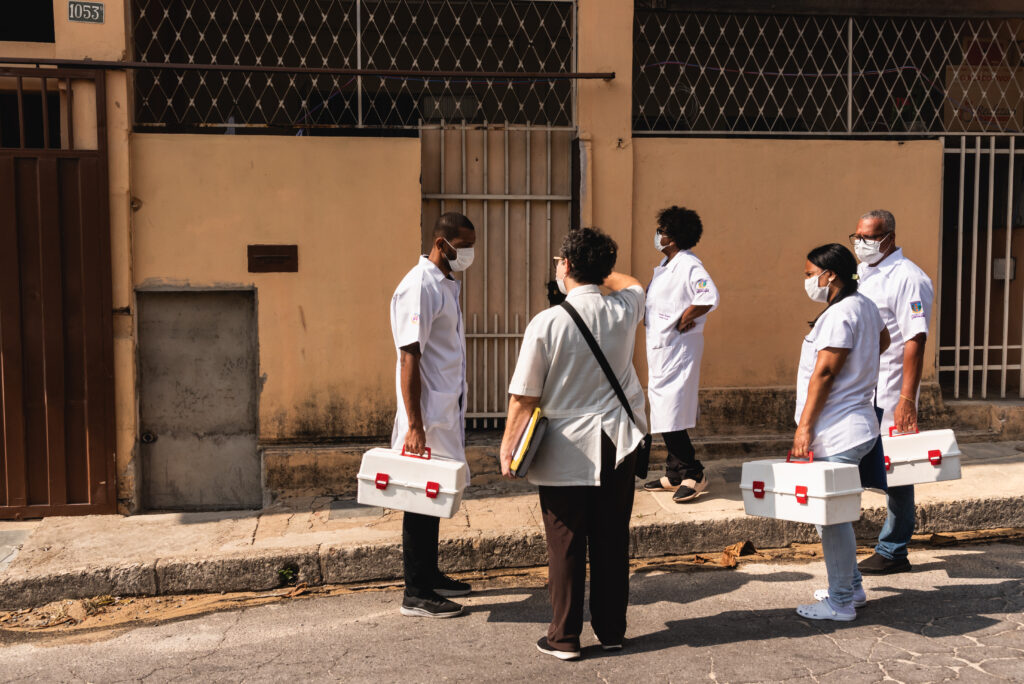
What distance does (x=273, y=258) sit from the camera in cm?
624

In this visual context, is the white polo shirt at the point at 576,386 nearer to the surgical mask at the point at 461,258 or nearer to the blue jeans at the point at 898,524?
the surgical mask at the point at 461,258

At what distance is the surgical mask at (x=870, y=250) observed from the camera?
4.77 m

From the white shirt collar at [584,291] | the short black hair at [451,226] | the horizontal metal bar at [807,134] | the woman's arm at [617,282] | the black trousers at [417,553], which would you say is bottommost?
the black trousers at [417,553]

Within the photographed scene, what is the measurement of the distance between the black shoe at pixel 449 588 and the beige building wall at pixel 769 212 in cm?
274

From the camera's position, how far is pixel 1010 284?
7.73 m

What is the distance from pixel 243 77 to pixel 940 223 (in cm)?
576

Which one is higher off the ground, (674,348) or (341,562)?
(674,348)

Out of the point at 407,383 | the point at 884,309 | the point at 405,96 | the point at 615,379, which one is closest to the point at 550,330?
the point at 615,379

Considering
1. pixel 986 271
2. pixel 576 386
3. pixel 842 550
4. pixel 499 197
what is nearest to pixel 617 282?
pixel 576 386

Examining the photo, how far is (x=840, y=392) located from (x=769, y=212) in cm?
316

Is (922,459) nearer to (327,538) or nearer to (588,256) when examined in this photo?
(588,256)

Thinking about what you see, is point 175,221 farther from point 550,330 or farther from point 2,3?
point 550,330

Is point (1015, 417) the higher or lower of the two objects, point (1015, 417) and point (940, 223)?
the lower

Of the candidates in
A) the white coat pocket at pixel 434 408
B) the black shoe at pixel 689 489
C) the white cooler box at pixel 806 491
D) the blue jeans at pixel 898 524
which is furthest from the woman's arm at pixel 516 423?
the black shoe at pixel 689 489
